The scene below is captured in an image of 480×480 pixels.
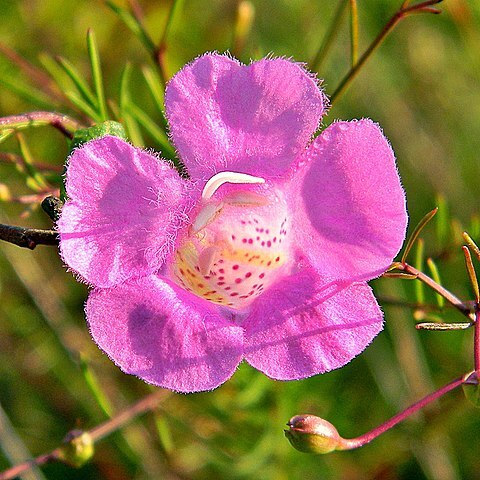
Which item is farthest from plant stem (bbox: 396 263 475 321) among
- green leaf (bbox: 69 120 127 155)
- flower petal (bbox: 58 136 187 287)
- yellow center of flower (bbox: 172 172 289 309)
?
green leaf (bbox: 69 120 127 155)

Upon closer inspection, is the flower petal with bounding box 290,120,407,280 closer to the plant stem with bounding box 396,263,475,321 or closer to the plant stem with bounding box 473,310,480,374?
the plant stem with bounding box 396,263,475,321

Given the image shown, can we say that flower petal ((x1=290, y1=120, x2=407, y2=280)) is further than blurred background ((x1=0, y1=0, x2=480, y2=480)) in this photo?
No

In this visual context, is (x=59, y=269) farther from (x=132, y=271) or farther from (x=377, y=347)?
(x=132, y=271)

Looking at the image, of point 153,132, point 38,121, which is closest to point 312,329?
point 38,121

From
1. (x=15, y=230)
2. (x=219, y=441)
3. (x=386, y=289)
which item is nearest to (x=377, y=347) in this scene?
(x=386, y=289)

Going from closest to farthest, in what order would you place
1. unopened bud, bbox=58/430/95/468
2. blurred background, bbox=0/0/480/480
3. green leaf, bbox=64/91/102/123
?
unopened bud, bbox=58/430/95/468 → green leaf, bbox=64/91/102/123 → blurred background, bbox=0/0/480/480

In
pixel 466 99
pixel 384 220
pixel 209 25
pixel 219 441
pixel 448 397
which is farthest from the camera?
pixel 466 99
